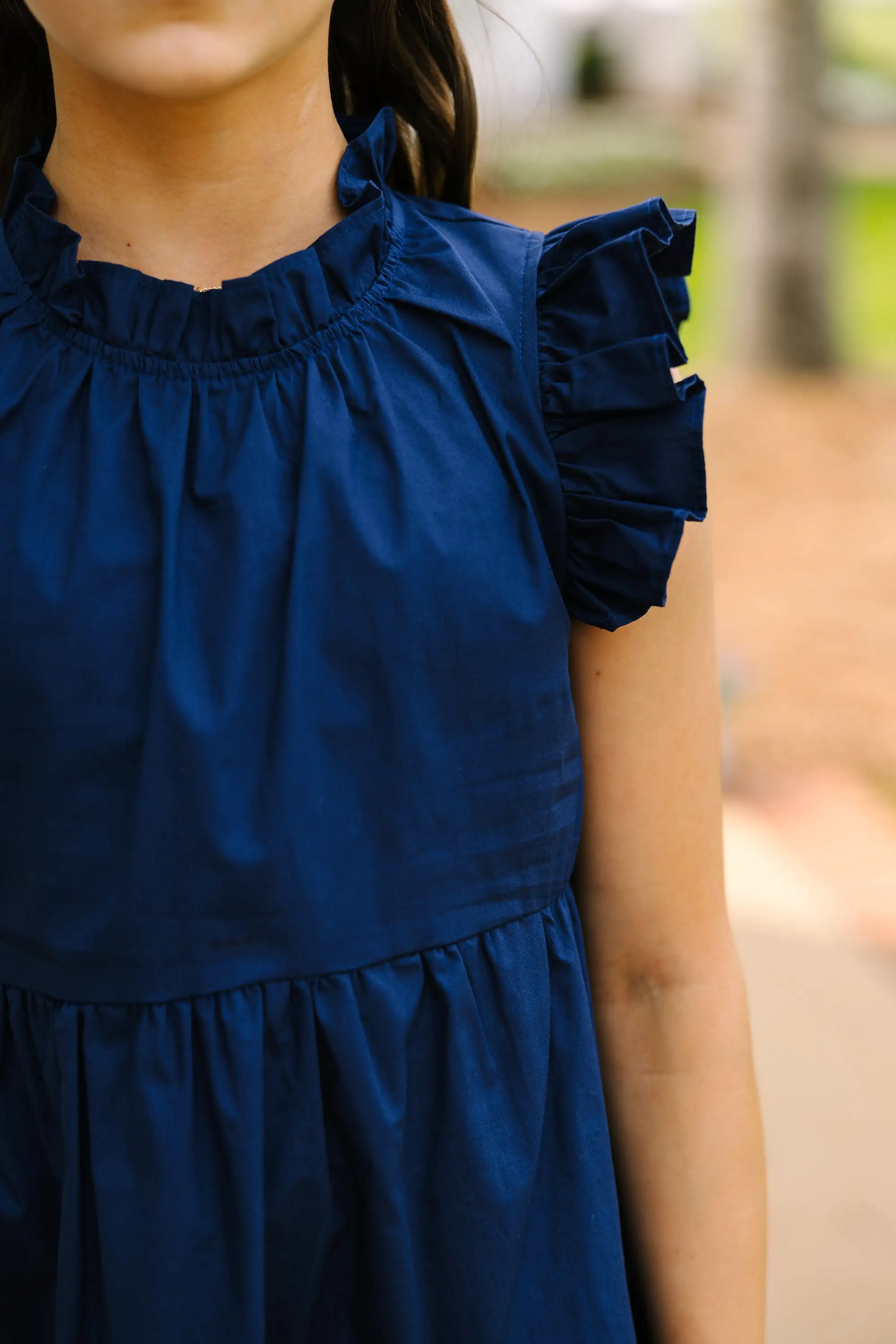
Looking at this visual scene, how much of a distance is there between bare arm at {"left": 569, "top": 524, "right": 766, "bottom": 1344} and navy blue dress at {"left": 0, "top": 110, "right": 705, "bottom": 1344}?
0.06 meters

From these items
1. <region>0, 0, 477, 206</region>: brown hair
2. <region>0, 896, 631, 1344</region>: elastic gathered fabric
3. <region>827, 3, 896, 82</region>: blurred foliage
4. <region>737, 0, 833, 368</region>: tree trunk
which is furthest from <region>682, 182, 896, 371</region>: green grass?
<region>0, 896, 631, 1344</region>: elastic gathered fabric

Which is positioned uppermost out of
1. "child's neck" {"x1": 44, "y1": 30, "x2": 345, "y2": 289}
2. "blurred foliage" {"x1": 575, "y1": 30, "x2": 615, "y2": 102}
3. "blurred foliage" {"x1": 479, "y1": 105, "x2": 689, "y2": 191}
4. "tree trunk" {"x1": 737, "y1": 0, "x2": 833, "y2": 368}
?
"blurred foliage" {"x1": 575, "y1": 30, "x2": 615, "y2": 102}

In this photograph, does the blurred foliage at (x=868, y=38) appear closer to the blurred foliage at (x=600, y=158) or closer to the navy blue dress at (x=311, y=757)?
the blurred foliage at (x=600, y=158)

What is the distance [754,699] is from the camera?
5.21 m

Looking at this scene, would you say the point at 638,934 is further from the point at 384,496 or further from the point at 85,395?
the point at 85,395

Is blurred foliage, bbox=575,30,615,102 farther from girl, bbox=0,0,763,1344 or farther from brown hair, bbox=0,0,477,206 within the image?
girl, bbox=0,0,763,1344

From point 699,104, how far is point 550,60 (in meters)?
2.37

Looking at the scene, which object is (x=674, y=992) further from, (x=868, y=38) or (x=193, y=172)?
(x=868, y=38)

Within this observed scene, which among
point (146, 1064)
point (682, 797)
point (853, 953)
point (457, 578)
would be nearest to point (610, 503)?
point (457, 578)

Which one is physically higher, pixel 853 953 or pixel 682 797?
pixel 682 797

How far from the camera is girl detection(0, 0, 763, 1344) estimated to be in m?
0.94

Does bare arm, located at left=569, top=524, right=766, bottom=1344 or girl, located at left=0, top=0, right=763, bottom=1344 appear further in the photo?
bare arm, located at left=569, top=524, right=766, bottom=1344

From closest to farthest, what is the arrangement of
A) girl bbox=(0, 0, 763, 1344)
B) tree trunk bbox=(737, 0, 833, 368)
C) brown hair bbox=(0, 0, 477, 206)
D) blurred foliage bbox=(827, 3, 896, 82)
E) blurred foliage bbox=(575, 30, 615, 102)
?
1. girl bbox=(0, 0, 763, 1344)
2. brown hair bbox=(0, 0, 477, 206)
3. tree trunk bbox=(737, 0, 833, 368)
4. blurred foliage bbox=(575, 30, 615, 102)
5. blurred foliage bbox=(827, 3, 896, 82)

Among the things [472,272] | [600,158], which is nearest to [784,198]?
[600,158]
